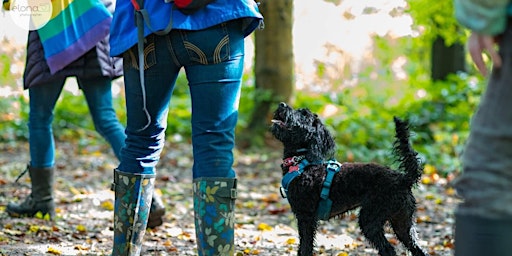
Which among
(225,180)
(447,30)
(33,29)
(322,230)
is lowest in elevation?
(322,230)

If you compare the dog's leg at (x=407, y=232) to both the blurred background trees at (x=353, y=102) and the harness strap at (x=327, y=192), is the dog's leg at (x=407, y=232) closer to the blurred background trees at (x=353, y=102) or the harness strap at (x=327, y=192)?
the harness strap at (x=327, y=192)

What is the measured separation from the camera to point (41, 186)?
194 inches

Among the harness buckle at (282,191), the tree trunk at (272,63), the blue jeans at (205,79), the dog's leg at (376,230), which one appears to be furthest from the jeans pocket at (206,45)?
the tree trunk at (272,63)

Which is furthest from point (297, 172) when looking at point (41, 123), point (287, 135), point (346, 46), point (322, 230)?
point (346, 46)

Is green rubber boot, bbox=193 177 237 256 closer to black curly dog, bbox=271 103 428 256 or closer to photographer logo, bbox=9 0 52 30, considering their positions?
black curly dog, bbox=271 103 428 256

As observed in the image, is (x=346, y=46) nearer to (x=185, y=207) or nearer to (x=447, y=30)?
(x=447, y=30)

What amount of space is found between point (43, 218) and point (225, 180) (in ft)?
8.00

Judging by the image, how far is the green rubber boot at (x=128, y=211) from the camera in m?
3.31

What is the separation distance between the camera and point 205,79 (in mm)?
3000

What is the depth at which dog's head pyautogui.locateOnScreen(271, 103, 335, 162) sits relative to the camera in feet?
11.9

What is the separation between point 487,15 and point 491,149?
0.43 metres

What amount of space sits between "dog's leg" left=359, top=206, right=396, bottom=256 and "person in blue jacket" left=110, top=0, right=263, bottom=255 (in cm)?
86

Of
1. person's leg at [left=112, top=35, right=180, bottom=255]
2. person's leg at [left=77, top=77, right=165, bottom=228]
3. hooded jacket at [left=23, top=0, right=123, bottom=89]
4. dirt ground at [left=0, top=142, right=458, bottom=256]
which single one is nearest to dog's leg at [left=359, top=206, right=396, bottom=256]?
dirt ground at [left=0, top=142, right=458, bottom=256]

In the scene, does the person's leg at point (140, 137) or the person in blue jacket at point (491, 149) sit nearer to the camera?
the person in blue jacket at point (491, 149)
